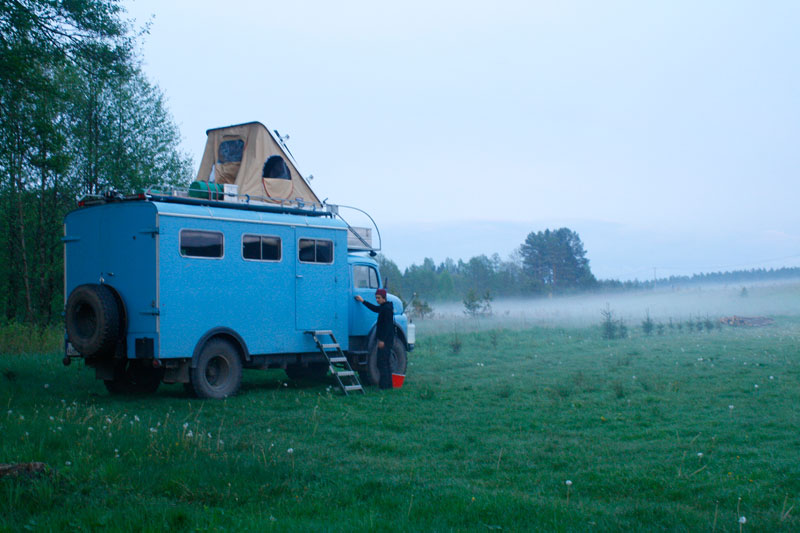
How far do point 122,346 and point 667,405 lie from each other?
8916 millimetres

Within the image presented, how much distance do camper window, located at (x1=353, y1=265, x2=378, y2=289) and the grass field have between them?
237cm

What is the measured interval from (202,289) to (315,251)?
2621 millimetres

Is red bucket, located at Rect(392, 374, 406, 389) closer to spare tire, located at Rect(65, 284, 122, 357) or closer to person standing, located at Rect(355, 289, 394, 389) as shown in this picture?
person standing, located at Rect(355, 289, 394, 389)

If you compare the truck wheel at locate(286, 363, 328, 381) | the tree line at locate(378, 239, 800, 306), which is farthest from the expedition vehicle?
the tree line at locate(378, 239, 800, 306)

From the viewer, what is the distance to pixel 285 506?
5.72 m

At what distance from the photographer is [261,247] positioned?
12.9m

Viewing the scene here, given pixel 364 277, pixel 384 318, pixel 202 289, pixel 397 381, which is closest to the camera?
pixel 202 289

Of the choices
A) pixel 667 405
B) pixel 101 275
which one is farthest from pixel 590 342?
pixel 101 275

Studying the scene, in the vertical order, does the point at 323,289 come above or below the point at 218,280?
below

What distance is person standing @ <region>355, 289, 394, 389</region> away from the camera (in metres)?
13.9

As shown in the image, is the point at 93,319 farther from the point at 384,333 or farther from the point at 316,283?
the point at 384,333

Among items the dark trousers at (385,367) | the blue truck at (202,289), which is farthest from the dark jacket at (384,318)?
the blue truck at (202,289)

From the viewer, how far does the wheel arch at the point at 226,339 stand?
1177cm

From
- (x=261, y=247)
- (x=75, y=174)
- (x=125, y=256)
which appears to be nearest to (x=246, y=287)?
(x=261, y=247)
